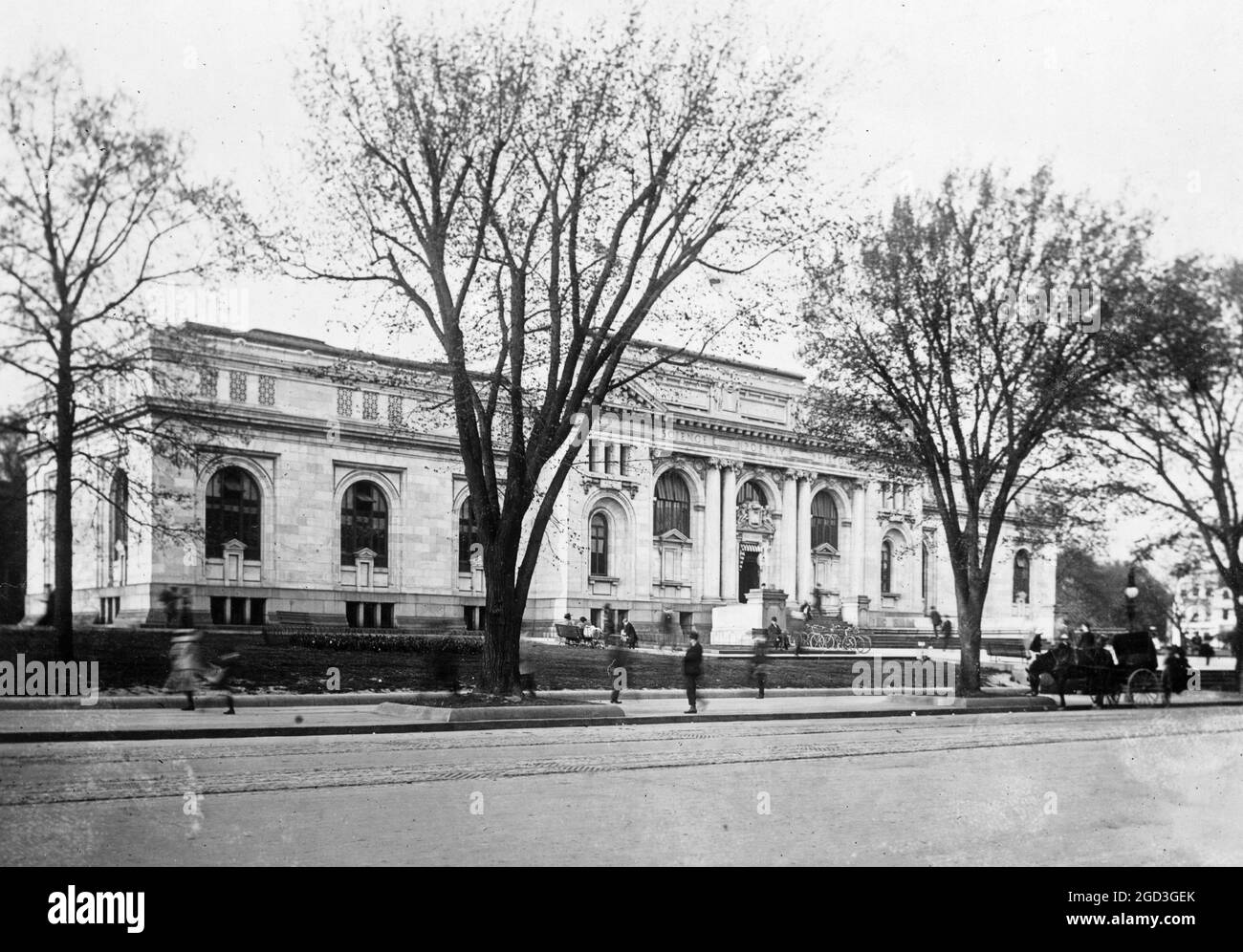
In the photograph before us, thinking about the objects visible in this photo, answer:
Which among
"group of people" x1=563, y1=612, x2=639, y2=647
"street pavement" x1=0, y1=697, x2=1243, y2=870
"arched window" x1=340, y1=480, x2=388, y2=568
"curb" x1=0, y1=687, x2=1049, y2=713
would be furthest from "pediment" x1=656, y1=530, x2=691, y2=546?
"street pavement" x1=0, y1=697, x2=1243, y2=870

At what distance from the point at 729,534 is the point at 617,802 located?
55.6 m

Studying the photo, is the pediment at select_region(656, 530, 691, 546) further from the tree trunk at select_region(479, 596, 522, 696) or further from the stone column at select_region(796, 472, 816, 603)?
the tree trunk at select_region(479, 596, 522, 696)

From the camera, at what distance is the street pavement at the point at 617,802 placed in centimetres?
778

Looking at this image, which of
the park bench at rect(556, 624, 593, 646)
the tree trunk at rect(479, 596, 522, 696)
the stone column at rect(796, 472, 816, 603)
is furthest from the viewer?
the stone column at rect(796, 472, 816, 603)

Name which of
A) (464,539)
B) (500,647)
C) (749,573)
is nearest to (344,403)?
(464,539)

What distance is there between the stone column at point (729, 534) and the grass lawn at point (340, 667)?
2132 centimetres

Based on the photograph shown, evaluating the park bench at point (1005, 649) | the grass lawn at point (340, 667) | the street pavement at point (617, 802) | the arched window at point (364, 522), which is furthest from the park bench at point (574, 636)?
the street pavement at point (617, 802)

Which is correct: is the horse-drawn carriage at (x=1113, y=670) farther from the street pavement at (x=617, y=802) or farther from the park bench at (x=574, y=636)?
the park bench at (x=574, y=636)

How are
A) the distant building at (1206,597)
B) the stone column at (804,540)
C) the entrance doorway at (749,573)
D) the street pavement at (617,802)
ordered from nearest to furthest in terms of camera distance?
1. the street pavement at (617,802)
2. the distant building at (1206,597)
3. the entrance doorway at (749,573)
4. the stone column at (804,540)

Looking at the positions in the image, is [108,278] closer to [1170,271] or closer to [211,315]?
→ [211,315]

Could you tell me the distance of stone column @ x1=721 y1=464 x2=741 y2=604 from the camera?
2559 inches

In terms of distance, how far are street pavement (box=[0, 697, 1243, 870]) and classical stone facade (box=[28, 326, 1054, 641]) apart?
1773 cm

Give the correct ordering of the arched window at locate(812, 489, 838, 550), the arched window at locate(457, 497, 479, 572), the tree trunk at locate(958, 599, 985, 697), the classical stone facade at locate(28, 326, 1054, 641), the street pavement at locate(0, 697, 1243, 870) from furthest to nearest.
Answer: the arched window at locate(812, 489, 838, 550)
the arched window at locate(457, 497, 479, 572)
the classical stone facade at locate(28, 326, 1054, 641)
the tree trunk at locate(958, 599, 985, 697)
the street pavement at locate(0, 697, 1243, 870)

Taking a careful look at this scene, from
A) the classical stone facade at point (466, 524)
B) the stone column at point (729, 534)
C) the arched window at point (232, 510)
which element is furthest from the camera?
the stone column at point (729, 534)
